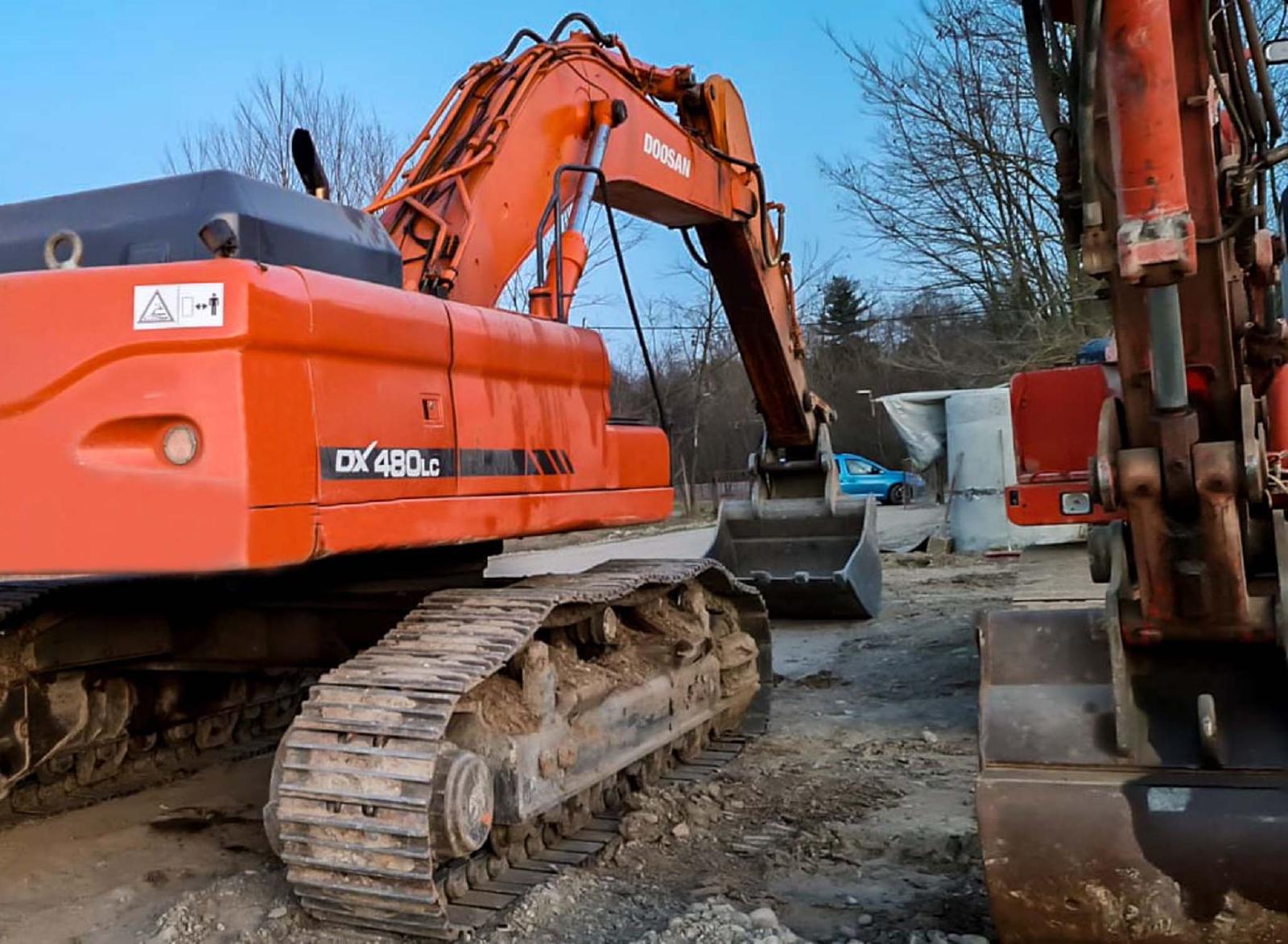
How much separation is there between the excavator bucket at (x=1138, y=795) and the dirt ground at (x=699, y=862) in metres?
0.54

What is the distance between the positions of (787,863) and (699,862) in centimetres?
29

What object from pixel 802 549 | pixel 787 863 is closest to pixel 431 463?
pixel 787 863

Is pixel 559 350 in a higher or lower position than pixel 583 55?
lower

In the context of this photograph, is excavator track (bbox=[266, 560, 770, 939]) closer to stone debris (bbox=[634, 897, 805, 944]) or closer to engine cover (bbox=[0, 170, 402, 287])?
stone debris (bbox=[634, 897, 805, 944])

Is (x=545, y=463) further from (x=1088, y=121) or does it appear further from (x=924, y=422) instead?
(x=924, y=422)

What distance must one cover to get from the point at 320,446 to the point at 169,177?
915 mm

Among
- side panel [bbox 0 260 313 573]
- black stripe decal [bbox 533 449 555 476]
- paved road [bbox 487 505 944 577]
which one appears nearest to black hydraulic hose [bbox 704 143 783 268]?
black stripe decal [bbox 533 449 555 476]

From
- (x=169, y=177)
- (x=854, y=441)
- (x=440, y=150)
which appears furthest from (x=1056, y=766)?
(x=854, y=441)

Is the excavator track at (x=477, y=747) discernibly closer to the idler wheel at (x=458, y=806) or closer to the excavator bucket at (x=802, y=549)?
the idler wheel at (x=458, y=806)

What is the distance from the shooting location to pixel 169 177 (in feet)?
11.7

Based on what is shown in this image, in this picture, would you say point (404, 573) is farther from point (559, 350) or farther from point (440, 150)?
point (440, 150)

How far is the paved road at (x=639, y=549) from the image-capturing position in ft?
51.9

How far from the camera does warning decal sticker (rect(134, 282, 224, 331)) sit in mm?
3166

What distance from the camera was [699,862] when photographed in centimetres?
428
